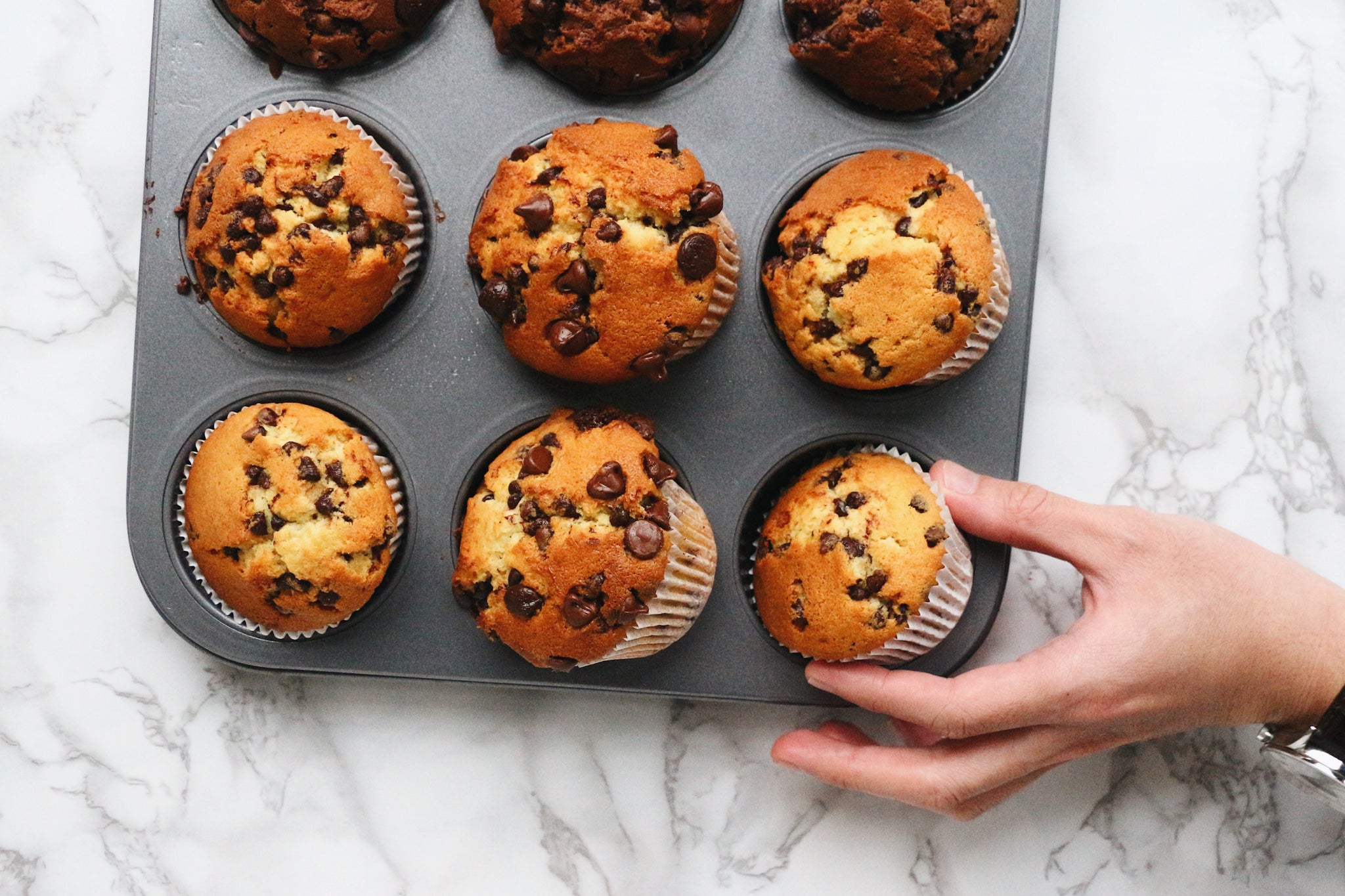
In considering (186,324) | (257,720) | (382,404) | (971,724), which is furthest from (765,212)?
(257,720)

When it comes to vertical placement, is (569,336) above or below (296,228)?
below

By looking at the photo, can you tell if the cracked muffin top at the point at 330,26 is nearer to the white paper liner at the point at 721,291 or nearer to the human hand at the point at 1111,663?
the white paper liner at the point at 721,291

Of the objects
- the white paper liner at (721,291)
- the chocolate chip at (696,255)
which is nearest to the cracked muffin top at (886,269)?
the white paper liner at (721,291)

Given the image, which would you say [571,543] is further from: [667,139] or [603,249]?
[667,139]

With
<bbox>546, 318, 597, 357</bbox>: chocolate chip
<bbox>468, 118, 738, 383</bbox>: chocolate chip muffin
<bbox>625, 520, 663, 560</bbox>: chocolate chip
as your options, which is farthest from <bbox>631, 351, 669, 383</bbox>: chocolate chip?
<bbox>625, 520, 663, 560</bbox>: chocolate chip

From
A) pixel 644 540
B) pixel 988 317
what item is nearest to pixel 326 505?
pixel 644 540

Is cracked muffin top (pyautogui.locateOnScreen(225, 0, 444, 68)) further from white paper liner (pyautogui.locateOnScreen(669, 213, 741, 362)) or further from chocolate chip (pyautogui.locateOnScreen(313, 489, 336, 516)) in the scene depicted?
chocolate chip (pyautogui.locateOnScreen(313, 489, 336, 516))
